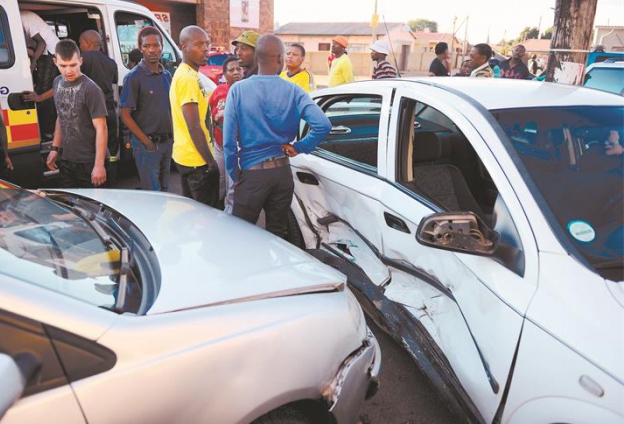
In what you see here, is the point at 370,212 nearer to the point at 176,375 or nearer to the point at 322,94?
the point at 322,94

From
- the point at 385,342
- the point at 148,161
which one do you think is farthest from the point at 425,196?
the point at 148,161

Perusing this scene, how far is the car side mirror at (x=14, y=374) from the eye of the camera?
3.60 feet

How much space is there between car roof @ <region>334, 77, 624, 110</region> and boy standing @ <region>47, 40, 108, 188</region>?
2.21 m

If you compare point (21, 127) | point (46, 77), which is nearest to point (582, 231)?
point (21, 127)

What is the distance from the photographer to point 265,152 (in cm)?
302

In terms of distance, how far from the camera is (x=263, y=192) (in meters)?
3.08

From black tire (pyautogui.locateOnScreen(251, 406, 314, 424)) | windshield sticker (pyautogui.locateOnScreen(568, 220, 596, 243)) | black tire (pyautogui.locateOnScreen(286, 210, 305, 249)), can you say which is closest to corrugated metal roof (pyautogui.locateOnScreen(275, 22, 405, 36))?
black tire (pyautogui.locateOnScreen(286, 210, 305, 249))

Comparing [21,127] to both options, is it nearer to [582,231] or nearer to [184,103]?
[184,103]

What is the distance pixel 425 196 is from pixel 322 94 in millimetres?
1383

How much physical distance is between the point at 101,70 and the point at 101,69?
0.03 ft

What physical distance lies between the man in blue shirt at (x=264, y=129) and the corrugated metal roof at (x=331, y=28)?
158 feet

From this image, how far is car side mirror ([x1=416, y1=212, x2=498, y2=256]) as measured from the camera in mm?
1783

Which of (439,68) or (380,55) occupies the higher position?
(380,55)

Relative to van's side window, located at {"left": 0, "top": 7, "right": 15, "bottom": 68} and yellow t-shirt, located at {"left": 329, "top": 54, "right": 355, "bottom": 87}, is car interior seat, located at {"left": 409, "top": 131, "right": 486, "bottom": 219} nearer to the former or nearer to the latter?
van's side window, located at {"left": 0, "top": 7, "right": 15, "bottom": 68}
